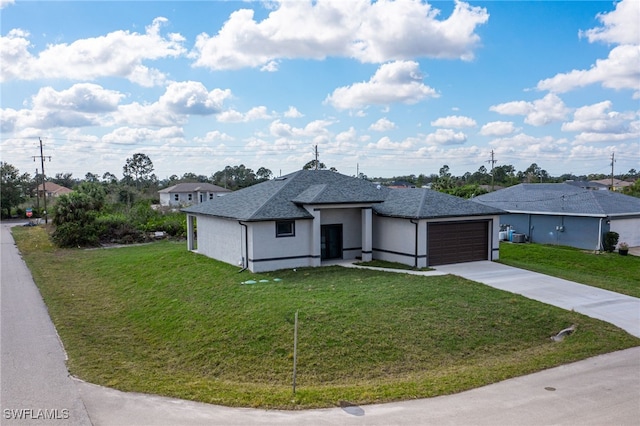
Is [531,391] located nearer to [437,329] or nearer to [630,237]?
[437,329]

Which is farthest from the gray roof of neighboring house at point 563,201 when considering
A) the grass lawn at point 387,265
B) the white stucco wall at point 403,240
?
the grass lawn at point 387,265

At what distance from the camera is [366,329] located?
11.7 meters

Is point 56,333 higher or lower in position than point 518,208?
lower

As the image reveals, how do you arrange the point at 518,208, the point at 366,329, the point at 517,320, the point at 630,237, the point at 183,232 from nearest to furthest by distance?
the point at 366,329
the point at 517,320
the point at 630,237
the point at 518,208
the point at 183,232

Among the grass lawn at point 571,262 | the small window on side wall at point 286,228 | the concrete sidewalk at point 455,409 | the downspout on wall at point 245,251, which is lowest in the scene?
the grass lawn at point 571,262

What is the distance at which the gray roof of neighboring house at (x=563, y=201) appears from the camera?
28469 mm

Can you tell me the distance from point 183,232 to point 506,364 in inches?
1150

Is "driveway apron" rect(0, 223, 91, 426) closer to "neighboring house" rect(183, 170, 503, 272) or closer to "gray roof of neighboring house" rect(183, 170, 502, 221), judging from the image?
"neighboring house" rect(183, 170, 503, 272)

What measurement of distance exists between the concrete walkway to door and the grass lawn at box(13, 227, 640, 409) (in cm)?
84

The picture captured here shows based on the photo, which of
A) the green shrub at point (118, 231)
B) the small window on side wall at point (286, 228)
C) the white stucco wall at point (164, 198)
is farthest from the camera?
the white stucco wall at point (164, 198)

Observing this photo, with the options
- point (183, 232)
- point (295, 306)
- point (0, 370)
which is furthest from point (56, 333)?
point (183, 232)

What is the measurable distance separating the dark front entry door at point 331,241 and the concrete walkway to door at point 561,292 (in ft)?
15.0

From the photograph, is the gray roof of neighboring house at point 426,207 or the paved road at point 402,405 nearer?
the paved road at point 402,405

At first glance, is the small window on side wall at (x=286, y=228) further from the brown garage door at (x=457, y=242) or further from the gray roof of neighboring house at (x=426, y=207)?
the brown garage door at (x=457, y=242)
